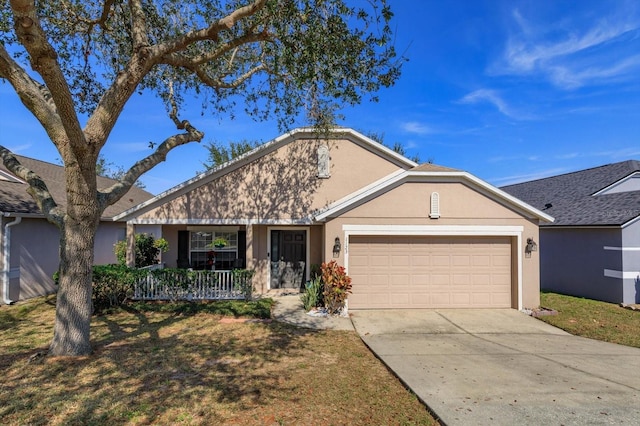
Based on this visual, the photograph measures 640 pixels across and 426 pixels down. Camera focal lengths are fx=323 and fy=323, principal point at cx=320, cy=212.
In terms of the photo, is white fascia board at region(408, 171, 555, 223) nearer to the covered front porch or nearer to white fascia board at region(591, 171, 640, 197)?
the covered front porch

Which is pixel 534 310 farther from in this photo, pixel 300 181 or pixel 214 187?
pixel 214 187

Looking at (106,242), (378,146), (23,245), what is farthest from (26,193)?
(378,146)

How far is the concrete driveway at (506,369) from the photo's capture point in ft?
13.8

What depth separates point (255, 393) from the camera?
4.67 metres

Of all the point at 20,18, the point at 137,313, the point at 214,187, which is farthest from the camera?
the point at 214,187

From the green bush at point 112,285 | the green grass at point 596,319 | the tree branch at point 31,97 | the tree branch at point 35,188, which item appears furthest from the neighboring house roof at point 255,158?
the green grass at point 596,319

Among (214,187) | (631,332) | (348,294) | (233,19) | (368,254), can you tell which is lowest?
(631,332)

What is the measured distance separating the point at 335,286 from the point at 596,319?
751 cm

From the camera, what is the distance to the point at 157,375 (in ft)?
17.2

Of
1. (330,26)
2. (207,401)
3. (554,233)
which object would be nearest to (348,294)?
(207,401)

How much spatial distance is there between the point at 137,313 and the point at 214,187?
4.74 meters

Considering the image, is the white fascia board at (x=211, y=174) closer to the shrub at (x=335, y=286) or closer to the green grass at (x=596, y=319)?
the shrub at (x=335, y=286)

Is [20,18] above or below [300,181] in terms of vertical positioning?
above

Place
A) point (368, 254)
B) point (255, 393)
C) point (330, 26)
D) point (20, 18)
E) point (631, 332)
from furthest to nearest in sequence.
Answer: point (368, 254), point (631, 332), point (330, 26), point (255, 393), point (20, 18)
